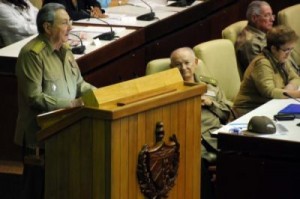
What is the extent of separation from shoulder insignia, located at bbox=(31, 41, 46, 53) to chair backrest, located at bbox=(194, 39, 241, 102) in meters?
1.46

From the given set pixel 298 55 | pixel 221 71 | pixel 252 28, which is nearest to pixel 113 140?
pixel 221 71

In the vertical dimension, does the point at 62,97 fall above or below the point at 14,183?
above

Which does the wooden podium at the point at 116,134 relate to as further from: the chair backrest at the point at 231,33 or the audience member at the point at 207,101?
the chair backrest at the point at 231,33

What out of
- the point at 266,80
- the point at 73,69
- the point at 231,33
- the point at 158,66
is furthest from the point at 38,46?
the point at 231,33

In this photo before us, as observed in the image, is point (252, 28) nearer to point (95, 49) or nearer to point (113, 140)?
point (95, 49)

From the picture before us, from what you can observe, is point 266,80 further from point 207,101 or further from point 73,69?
point 73,69

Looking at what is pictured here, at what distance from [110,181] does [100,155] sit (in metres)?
0.11

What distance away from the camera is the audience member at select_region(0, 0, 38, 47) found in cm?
642

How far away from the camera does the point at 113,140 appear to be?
11.0ft

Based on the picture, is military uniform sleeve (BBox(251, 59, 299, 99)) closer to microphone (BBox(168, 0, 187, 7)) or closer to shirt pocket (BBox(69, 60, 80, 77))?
shirt pocket (BBox(69, 60, 80, 77))

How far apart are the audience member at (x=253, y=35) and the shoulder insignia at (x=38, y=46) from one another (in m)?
2.27

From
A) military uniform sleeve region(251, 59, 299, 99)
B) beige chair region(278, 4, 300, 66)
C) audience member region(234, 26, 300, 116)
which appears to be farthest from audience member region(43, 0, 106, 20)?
military uniform sleeve region(251, 59, 299, 99)

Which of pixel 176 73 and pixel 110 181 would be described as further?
pixel 176 73

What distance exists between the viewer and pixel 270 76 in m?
5.64
